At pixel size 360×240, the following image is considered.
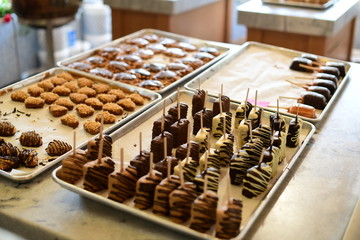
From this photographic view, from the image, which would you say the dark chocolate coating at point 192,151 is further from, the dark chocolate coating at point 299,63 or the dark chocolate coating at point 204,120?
the dark chocolate coating at point 299,63

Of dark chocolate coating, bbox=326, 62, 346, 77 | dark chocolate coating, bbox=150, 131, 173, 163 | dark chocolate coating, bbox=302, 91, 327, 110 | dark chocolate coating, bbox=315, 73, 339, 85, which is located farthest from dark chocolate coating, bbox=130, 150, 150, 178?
dark chocolate coating, bbox=326, 62, 346, 77

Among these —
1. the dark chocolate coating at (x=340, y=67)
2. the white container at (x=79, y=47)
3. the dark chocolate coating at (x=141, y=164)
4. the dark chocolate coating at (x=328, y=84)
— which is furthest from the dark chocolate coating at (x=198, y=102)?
the white container at (x=79, y=47)

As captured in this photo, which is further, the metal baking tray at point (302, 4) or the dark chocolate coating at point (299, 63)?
the metal baking tray at point (302, 4)

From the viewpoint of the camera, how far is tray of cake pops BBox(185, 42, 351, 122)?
7.12 ft

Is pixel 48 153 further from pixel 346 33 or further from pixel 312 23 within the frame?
pixel 346 33

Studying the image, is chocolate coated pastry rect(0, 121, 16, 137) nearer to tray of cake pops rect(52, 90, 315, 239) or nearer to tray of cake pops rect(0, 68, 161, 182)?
tray of cake pops rect(0, 68, 161, 182)

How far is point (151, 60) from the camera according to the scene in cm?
279

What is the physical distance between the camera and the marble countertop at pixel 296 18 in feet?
10.3

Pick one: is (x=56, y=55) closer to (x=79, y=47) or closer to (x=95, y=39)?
(x=79, y=47)

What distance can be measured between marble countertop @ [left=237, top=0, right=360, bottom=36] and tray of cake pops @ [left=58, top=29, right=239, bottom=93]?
505 millimetres

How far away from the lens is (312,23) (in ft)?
10.3

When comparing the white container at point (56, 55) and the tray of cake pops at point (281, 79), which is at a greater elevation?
the tray of cake pops at point (281, 79)

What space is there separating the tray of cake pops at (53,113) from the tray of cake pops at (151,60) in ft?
0.32

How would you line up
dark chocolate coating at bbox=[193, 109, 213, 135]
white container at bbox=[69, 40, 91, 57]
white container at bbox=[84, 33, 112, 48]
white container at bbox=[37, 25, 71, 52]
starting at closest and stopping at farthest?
dark chocolate coating at bbox=[193, 109, 213, 135], white container at bbox=[37, 25, 71, 52], white container at bbox=[69, 40, 91, 57], white container at bbox=[84, 33, 112, 48]
